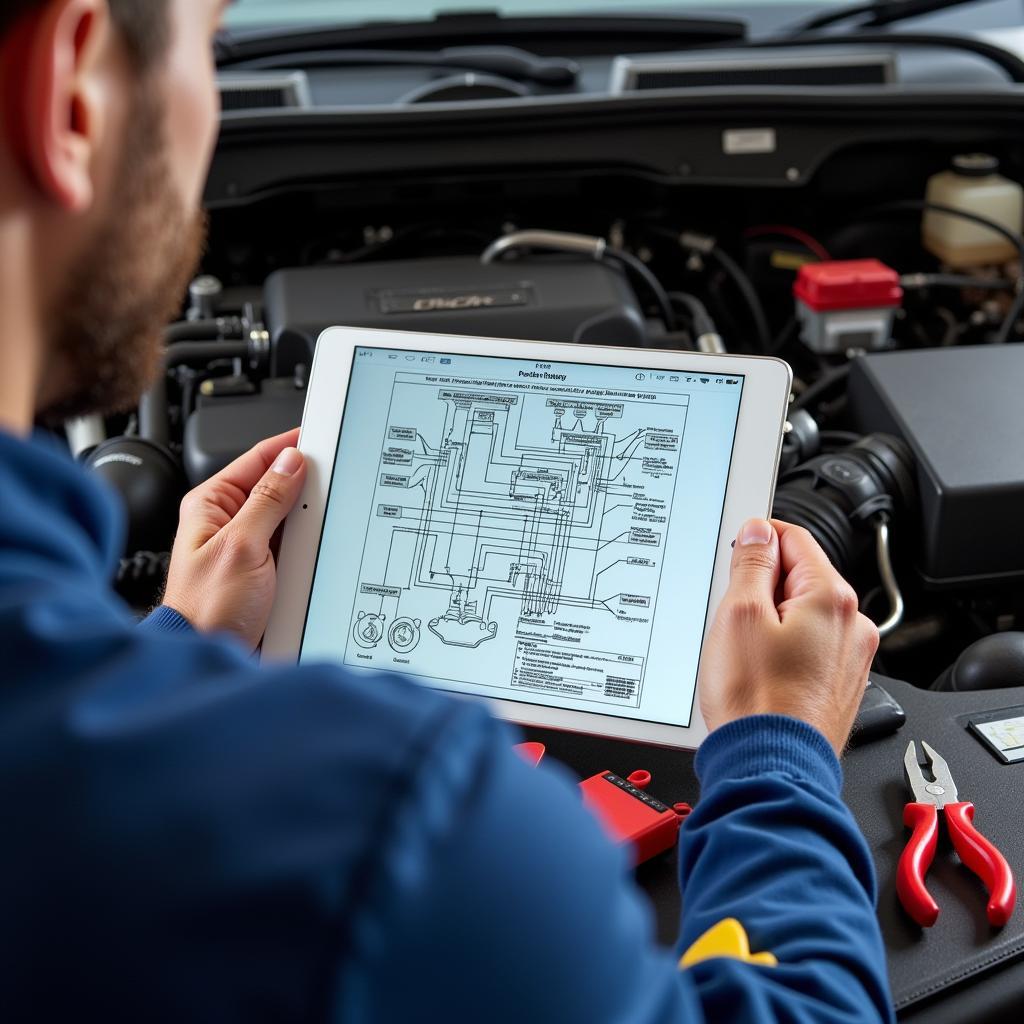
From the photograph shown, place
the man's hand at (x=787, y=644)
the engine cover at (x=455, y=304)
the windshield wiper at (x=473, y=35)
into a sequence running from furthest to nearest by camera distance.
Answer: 1. the windshield wiper at (x=473, y=35)
2. the engine cover at (x=455, y=304)
3. the man's hand at (x=787, y=644)

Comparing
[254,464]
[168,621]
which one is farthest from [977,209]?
[168,621]

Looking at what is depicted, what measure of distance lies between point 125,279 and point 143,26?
0.33ft

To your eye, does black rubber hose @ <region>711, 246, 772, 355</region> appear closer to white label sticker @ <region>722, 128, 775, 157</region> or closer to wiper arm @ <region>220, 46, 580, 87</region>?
white label sticker @ <region>722, 128, 775, 157</region>

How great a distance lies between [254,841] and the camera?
39 centimetres

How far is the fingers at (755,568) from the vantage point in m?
0.78

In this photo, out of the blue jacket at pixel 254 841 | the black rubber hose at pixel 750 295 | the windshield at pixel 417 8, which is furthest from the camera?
the windshield at pixel 417 8

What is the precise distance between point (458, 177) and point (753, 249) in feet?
1.31

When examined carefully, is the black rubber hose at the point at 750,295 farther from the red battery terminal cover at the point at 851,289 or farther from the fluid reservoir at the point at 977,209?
the fluid reservoir at the point at 977,209

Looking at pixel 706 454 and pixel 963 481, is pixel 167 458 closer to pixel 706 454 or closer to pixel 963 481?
pixel 706 454

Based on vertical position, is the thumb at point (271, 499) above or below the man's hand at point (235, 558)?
above

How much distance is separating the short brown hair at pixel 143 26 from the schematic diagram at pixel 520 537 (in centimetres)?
46

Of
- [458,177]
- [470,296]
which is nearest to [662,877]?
[470,296]

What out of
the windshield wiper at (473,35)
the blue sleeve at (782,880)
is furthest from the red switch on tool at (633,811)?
the windshield wiper at (473,35)

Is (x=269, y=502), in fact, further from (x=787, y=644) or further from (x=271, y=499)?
(x=787, y=644)
